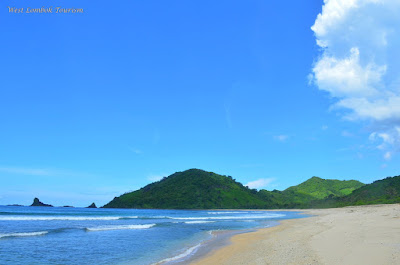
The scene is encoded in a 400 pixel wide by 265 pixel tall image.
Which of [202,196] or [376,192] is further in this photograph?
[202,196]

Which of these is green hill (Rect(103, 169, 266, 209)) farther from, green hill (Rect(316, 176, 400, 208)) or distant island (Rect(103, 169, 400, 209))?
green hill (Rect(316, 176, 400, 208))

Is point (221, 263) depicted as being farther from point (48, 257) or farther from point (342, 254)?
point (48, 257)

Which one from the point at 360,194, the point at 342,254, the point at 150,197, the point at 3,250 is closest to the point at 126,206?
the point at 150,197

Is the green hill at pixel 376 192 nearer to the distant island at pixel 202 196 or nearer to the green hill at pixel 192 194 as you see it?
the distant island at pixel 202 196

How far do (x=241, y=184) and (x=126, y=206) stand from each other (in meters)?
78.4

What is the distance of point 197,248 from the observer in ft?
65.2

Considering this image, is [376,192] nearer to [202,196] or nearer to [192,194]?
[202,196]

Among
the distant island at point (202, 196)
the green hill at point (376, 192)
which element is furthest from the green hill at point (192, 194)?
the green hill at point (376, 192)

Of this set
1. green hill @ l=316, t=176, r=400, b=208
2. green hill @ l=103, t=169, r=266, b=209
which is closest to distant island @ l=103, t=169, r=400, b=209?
green hill @ l=103, t=169, r=266, b=209

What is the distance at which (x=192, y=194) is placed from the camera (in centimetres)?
16325

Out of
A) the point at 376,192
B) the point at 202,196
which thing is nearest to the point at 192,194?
the point at 202,196

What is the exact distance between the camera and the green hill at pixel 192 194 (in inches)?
6147

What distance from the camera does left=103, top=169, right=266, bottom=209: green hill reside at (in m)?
156

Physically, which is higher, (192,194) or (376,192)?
(192,194)
